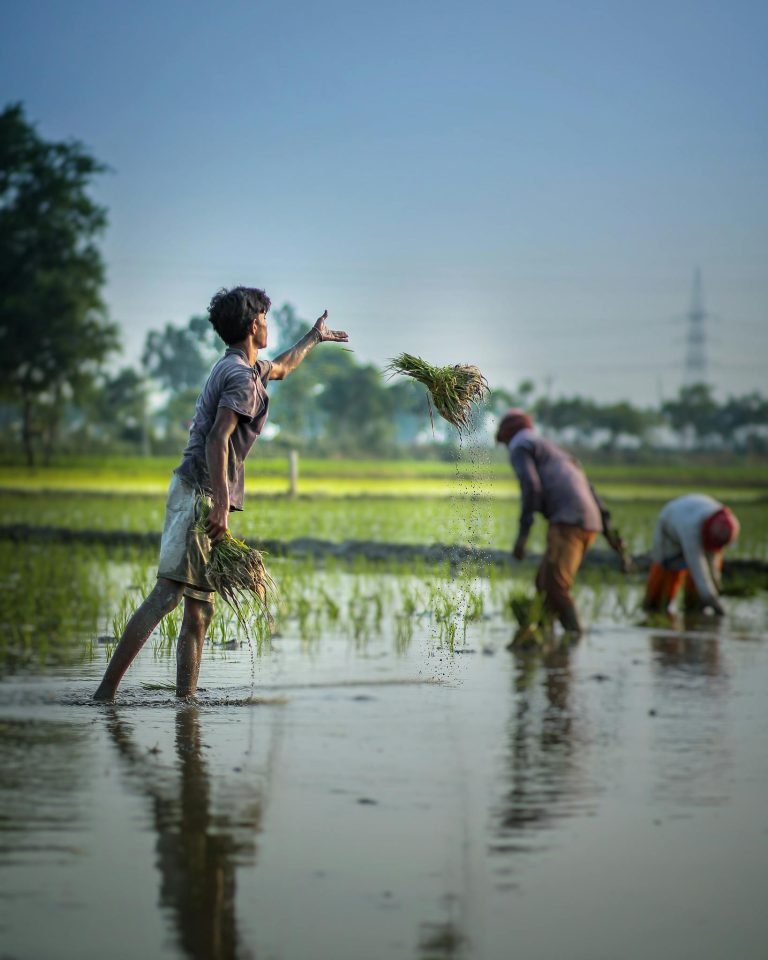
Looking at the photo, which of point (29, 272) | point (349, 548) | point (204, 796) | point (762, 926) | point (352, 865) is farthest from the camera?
point (29, 272)

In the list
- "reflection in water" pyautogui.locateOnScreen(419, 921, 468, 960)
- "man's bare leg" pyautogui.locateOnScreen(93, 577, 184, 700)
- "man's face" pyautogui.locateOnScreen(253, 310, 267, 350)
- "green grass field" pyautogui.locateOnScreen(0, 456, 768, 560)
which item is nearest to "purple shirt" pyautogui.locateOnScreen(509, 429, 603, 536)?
"green grass field" pyautogui.locateOnScreen(0, 456, 768, 560)

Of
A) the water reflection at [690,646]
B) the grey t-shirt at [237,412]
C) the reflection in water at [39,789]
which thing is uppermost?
the grey t-shirt at [237,412]

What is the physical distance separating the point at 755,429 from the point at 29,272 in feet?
141

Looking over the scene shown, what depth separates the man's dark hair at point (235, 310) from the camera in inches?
219

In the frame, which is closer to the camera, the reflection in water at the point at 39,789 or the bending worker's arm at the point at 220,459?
the reflection in water at the point at 39,789

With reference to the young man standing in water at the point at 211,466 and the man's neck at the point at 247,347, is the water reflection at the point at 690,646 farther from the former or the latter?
the man's neck at the point at 247,347

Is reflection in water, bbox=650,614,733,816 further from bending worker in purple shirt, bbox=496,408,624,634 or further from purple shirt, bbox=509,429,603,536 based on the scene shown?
purple shirt, bbox=509,429,603,536

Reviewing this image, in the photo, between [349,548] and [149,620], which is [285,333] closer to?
[349,548]

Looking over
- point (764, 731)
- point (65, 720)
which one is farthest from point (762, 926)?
point (65, 720)

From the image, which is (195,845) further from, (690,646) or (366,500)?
(366,500)

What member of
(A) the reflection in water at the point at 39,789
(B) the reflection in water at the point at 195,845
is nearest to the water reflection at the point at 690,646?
(B) the reflection in water at the point at 195,845

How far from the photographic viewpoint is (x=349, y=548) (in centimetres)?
1720

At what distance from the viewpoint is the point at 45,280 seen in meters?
46.0

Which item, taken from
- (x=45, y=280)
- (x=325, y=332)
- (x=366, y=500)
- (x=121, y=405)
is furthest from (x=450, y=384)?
(x=121, y=405)
